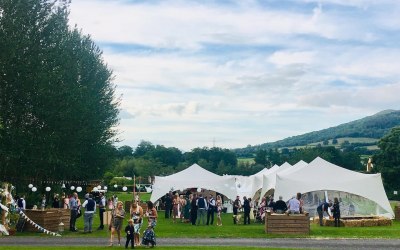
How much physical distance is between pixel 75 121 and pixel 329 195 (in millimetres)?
19385

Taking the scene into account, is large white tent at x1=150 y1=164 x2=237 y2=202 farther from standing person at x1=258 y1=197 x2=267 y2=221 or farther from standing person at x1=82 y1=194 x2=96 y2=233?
standing person at x1=82 y1=194 x2=96 y2=233

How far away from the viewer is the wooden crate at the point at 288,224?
25531mm

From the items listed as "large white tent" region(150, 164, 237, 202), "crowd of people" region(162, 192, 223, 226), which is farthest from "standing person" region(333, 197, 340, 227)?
"large white tent" region(150, 164, 237, 202)

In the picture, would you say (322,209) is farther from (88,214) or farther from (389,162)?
(389,162)

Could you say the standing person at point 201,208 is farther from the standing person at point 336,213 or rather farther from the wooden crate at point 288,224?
the wooden crate at point 288,224

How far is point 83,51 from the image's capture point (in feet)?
164

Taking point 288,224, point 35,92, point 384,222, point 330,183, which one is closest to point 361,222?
point 384,222

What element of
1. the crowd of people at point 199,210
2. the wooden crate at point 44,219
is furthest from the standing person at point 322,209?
the wooden crate at point 44,219

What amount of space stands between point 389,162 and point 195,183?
3791 cm

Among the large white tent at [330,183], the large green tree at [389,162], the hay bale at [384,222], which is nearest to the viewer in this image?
the hay bale at [384,222]

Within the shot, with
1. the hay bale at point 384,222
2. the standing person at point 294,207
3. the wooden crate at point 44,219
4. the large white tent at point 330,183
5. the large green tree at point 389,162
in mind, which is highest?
the large green tree at point 389,162

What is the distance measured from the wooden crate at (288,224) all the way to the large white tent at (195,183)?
15.0 m

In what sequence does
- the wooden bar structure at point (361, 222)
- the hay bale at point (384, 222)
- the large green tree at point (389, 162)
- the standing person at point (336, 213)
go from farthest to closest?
1. the large green tree at point (389, 162)
2. the hay bale at point (384, 222)
3. the wooden bar structure at point (361, 222)
4. the standing person at point (336, 213)

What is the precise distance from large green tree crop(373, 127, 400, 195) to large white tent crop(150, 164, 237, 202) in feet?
115
